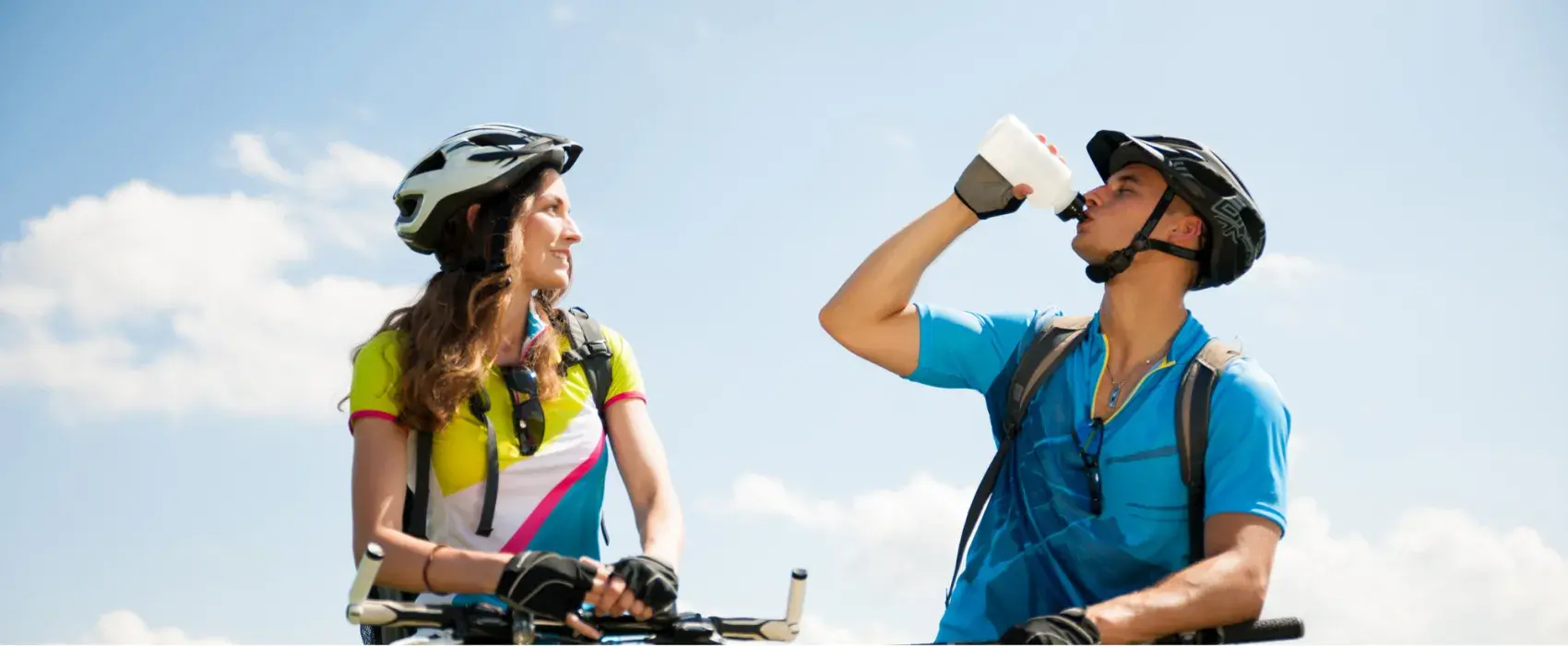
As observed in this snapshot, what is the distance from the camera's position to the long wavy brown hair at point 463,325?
6.29 m

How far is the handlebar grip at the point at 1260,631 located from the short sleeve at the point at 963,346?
1685mm

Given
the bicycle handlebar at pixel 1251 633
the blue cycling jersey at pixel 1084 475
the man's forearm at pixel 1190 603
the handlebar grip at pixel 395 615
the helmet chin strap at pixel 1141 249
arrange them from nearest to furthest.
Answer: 1. the handlebar grip at pixel 395 615
2. the man's forearm at pixel 1190 603
3. the bicycle handlebar at pixel 1251 633
4. the blue cycling jersey at pixel 1084 475
5. the helmet chin strap at pixel 1141 249

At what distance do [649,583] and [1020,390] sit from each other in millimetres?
2220

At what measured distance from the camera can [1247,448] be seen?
20.7 ft

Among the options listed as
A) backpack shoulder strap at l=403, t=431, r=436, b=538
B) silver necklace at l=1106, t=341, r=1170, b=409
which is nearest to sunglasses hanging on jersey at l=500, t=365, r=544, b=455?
backpack shoulder strap at l=403, t=431, r=436, b=538

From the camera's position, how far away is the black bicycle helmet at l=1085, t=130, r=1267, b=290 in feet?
23.2

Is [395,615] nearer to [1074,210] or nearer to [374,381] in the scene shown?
[374,381]

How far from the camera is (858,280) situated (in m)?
6.97

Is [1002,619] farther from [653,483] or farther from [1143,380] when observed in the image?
[653,483]

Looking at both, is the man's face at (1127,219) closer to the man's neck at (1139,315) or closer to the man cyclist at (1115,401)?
the man cyclist at (1115,401)

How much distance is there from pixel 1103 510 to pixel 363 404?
329cm

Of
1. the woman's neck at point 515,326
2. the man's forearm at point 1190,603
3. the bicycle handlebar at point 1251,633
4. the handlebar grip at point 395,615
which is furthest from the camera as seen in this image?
the woman's neck at point 515,326

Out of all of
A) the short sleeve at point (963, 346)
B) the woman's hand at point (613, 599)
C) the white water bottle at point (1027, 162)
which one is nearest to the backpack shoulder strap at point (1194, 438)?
the short sleeve at point (963, 346)

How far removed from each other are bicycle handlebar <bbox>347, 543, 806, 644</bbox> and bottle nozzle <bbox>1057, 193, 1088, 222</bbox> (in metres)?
2.49
